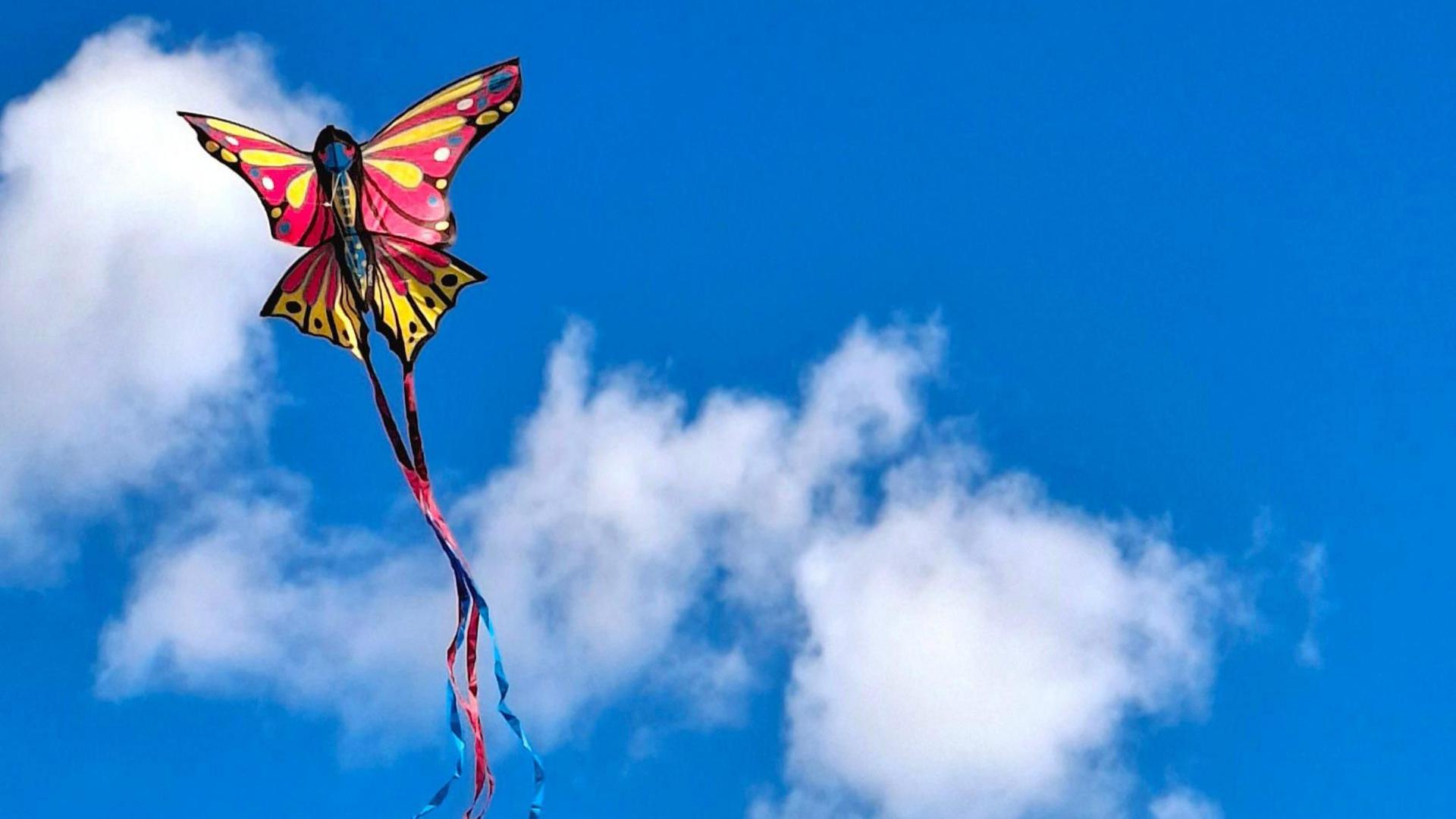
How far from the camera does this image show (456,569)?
13.1 metres

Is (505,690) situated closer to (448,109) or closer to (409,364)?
(409,364)

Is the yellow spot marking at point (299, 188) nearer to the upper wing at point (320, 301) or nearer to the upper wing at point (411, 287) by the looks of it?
the upper wing at point (320, 301)

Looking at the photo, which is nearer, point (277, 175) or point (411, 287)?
point (411, 287)

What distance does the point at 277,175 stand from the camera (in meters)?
15.2

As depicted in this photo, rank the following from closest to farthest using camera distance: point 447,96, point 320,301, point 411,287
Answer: point 411,287 < point 320,301 < point 447,96

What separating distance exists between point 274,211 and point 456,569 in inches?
162

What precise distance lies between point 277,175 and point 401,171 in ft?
3.73

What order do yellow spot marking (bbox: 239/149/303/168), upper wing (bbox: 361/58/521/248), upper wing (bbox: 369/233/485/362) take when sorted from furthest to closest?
yellow spot marking (bbox: 239/149/303/168) < upper wing (bbox: 361/58/521/248) < upper wing (bbox: 369/233/485/362)

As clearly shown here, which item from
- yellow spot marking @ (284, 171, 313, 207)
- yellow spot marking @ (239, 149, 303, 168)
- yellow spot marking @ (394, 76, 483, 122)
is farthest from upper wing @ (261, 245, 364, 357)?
yellow spot marking @ (394, 76, 483, 122)

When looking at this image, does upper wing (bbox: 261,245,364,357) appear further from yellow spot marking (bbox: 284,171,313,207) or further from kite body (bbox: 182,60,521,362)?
yellow spot marking (bbox: 284,171,313,207)

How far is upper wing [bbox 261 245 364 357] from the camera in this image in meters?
14.9

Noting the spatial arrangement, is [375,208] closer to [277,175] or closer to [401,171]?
[401,171]

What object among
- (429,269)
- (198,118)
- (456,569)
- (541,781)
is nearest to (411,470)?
(456,569)

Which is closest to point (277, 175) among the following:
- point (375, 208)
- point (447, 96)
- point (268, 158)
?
point (268, 158)
